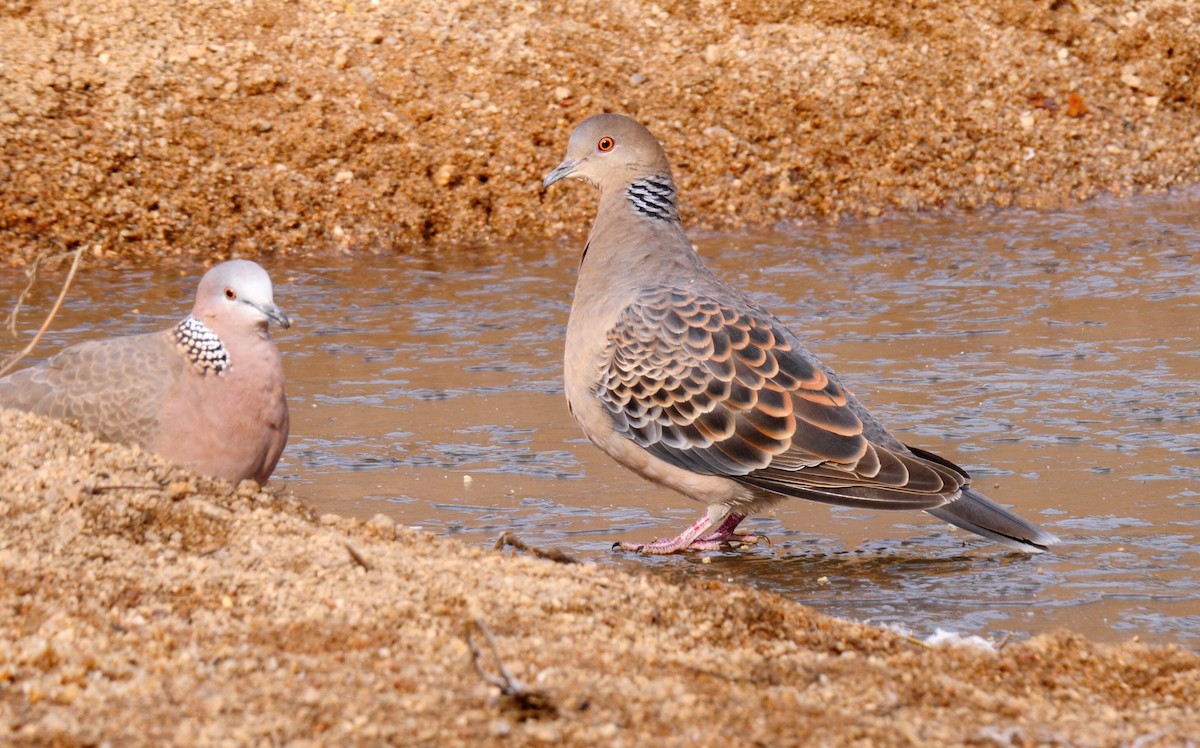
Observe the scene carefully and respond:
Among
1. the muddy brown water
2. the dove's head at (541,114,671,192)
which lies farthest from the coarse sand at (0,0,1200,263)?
the dove's head at (541,114,671,192)

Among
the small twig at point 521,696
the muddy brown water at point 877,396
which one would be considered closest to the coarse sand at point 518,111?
the muddy brown water at point 877,396

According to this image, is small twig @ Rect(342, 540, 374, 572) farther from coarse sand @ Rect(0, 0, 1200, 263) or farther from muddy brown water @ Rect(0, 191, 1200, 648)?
coarse sand @ Rect(0, 0, 1200, 263)

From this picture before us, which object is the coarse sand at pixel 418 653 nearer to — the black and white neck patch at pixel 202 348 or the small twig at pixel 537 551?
the small twig at pixel 537 551

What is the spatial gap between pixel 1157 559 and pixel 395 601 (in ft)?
8.73

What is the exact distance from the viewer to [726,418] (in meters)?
5.36

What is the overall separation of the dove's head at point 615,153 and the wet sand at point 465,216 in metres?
2.00

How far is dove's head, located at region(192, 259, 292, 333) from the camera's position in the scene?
472 centimetres

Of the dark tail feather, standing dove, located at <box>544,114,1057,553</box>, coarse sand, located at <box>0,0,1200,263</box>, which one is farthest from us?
coarse sand, located at <box>0,0,1200,263</box>

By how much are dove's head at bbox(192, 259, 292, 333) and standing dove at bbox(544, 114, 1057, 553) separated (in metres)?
1.25

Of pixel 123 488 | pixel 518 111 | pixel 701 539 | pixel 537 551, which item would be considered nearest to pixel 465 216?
pixel 518 111

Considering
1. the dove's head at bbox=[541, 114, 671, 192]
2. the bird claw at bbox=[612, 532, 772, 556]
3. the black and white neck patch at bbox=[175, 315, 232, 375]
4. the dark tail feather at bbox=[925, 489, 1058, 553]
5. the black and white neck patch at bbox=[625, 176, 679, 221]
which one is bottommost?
the bird claw at bbox=[612, 532, 772, 556]

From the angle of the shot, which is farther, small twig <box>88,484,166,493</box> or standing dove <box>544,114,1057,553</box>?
standing dove <box>544,114,1057,553</box>

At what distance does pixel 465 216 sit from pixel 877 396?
12.0 ft

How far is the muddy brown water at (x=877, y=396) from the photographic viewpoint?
509 centimetres
